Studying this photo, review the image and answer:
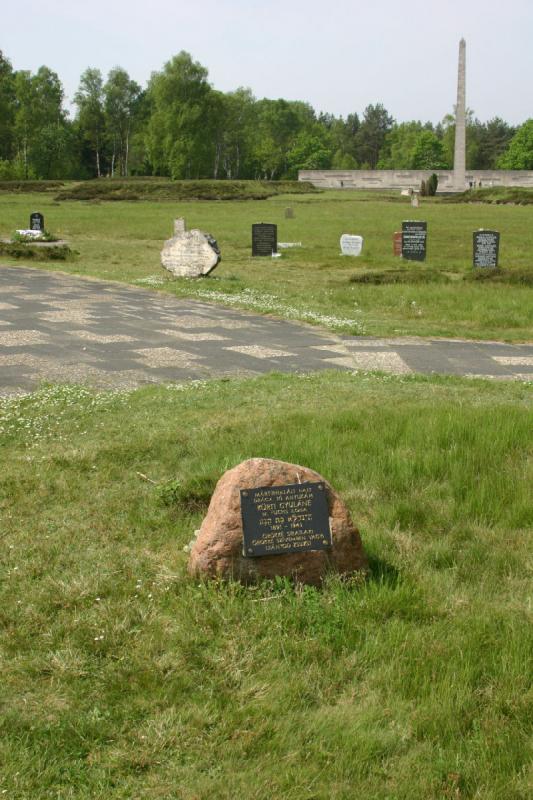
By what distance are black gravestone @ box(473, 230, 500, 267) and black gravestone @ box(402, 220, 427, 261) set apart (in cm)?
270

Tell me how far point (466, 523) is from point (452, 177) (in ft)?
239

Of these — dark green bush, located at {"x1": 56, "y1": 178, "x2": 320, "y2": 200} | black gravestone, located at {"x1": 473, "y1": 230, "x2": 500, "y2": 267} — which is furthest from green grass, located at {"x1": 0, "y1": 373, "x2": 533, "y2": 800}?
dark green bush, located at {"x1": 56, "y1": 178, "x2": 320, "y2": 200}

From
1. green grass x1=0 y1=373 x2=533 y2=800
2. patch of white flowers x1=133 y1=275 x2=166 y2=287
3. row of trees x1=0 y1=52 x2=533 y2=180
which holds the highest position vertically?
row of trees x1=0 y1=52 x2=533 y2=180

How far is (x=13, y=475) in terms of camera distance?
589 centimetres

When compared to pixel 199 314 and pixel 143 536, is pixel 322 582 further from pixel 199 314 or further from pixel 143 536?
pixel 199 314

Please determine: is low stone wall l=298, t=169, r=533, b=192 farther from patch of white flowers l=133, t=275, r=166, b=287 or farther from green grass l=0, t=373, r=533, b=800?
green grass l=0, t=373, r=533, b=800

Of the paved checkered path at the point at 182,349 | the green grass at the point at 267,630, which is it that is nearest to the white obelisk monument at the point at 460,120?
the paved checkered path at the point at 182,349

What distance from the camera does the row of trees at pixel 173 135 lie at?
80.6 m

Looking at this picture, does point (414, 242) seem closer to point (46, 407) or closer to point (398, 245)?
point (398, 245)

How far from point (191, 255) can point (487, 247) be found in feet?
24.4

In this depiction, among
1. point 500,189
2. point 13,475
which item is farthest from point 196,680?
point 500,189

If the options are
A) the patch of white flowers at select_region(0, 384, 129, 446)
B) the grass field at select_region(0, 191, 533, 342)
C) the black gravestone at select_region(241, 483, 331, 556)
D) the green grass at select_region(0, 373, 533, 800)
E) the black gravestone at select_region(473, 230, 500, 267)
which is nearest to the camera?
the green grass at select_region(0, 373, 533, 800)

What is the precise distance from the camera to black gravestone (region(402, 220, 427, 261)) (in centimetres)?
2453

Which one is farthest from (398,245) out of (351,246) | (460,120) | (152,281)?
(460,120)
